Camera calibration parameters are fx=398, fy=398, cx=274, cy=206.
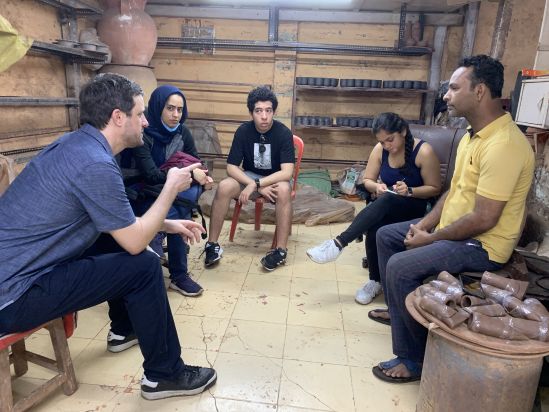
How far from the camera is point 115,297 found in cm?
142

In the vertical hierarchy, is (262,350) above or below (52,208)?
below

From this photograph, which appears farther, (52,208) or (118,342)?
(118,342)

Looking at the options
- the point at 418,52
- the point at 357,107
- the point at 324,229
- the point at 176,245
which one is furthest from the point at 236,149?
the point at 418,52

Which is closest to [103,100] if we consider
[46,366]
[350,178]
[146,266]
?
[146,266]

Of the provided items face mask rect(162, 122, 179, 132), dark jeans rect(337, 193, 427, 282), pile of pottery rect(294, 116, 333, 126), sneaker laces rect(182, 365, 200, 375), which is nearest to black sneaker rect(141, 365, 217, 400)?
sneaker laces rect(182, 365, 200, 375)

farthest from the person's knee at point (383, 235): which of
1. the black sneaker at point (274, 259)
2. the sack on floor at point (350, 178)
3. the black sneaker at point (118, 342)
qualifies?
the sack on floor at point (350, 178)

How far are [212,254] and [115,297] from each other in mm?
1355

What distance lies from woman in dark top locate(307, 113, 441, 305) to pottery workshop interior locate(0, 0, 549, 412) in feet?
0.04

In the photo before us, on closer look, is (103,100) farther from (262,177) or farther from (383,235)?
(262,177)

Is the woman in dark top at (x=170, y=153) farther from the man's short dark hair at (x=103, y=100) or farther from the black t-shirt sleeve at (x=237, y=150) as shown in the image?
the man's short dark hair at (x=103, y=100)

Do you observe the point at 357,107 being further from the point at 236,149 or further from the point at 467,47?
the point at 236,149

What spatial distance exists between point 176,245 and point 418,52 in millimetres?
4076

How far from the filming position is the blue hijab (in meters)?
2.39

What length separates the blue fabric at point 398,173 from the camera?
7.59 feet
